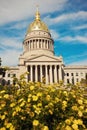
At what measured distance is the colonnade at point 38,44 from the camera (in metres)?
113

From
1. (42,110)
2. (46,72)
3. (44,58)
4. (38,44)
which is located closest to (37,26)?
(38,44)

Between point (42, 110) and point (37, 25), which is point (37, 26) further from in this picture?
point (42, 110)

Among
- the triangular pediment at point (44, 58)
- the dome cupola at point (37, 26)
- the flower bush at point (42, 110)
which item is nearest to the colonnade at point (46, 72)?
the triangular pediment at point (44, 58)

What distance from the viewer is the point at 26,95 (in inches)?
377

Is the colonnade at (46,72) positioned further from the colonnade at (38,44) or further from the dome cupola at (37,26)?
the dome cupola at (37,26)

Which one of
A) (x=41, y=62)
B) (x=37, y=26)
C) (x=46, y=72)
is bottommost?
(x=46, y=72)

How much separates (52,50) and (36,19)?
17.0 metres

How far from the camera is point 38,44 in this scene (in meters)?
113

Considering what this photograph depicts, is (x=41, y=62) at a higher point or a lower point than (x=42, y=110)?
higher

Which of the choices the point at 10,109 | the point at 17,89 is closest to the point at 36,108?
the point at 10,109

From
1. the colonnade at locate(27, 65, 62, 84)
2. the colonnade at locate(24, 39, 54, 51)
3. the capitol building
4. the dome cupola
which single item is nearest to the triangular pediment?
the capitol building

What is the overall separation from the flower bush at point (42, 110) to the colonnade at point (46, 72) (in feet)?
265

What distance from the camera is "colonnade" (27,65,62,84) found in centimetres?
9150

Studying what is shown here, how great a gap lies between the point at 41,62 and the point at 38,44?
21.7m
